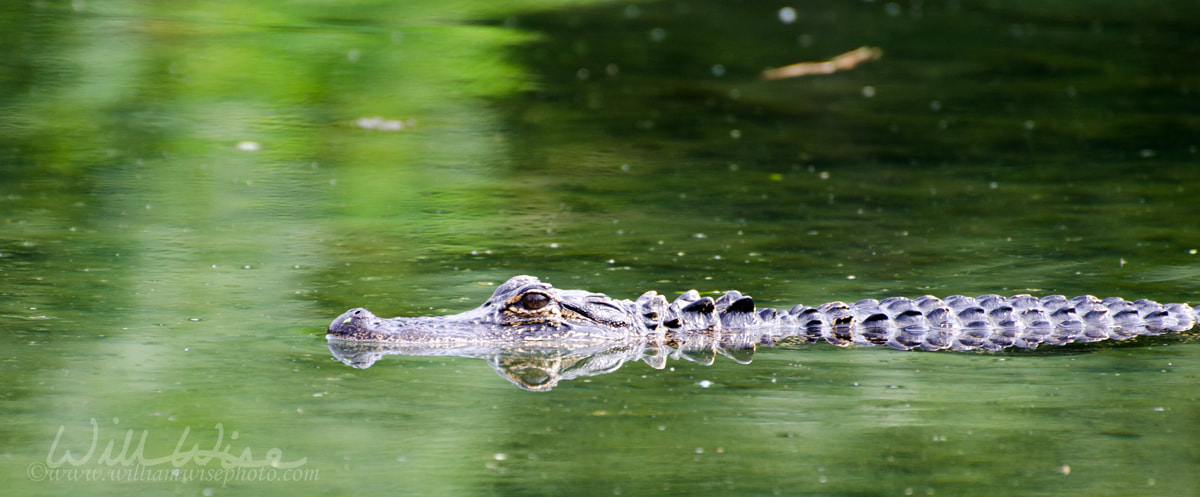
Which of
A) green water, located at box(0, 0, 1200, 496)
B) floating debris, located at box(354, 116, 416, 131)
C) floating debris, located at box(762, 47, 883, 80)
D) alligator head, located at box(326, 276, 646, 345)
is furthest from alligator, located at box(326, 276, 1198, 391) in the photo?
floating debris, located at box(762, 47, 883, 80)

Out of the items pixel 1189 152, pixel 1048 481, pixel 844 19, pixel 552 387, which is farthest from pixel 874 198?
pixel 844 19

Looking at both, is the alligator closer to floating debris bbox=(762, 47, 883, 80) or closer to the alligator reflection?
the alligator reflection

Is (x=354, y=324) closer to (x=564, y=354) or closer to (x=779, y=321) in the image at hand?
(x=564, y=354)

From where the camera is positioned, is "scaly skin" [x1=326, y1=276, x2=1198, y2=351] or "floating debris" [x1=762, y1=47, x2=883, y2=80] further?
"floating debris" [x1=762, y1=47, x2=883, y2=80]

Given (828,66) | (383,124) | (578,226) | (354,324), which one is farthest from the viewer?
(828,66)

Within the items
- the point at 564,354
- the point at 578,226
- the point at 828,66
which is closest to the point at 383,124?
the point at 578,226
